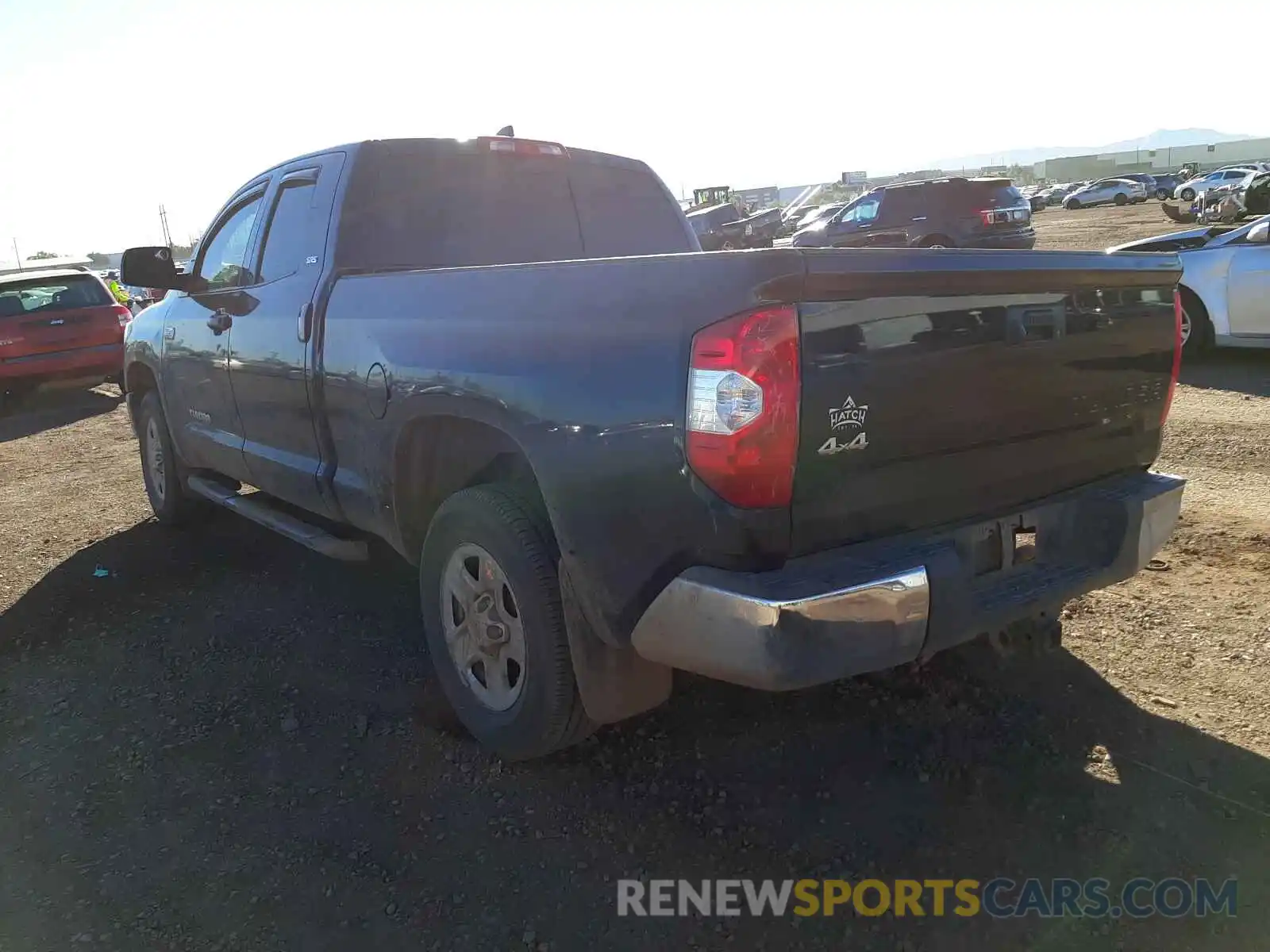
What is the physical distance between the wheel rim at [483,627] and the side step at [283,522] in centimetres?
81

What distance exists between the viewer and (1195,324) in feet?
28.3

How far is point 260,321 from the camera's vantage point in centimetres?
429

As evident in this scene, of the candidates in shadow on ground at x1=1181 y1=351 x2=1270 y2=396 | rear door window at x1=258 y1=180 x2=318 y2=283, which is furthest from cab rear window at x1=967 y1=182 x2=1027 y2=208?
rear door window at x1=258 y1=180 x2=318 y2=283

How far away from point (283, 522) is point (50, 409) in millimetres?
9918

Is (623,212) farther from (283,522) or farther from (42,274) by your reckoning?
(42,274)

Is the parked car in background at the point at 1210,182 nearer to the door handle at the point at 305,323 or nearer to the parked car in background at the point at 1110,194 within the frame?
the parked car in background at the point at 1110,194

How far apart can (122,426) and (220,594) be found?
261 inches

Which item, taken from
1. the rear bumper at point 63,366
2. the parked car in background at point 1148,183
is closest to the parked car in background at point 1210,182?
the parked car in background at point 1148,183

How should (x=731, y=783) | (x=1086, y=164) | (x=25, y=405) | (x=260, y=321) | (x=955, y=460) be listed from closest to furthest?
(x=955, y=460)
(x=731, y=783)
(x=260, y=321)
(x=25, y=405)
(x=1086, y=164)

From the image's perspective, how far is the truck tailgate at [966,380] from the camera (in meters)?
2.29

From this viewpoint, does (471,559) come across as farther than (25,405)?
No

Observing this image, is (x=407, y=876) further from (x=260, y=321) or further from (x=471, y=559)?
(x=260, y=321)

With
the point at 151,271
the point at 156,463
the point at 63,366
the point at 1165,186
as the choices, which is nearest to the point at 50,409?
the point at 63,366

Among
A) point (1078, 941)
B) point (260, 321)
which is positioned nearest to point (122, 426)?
point (260, 321)
